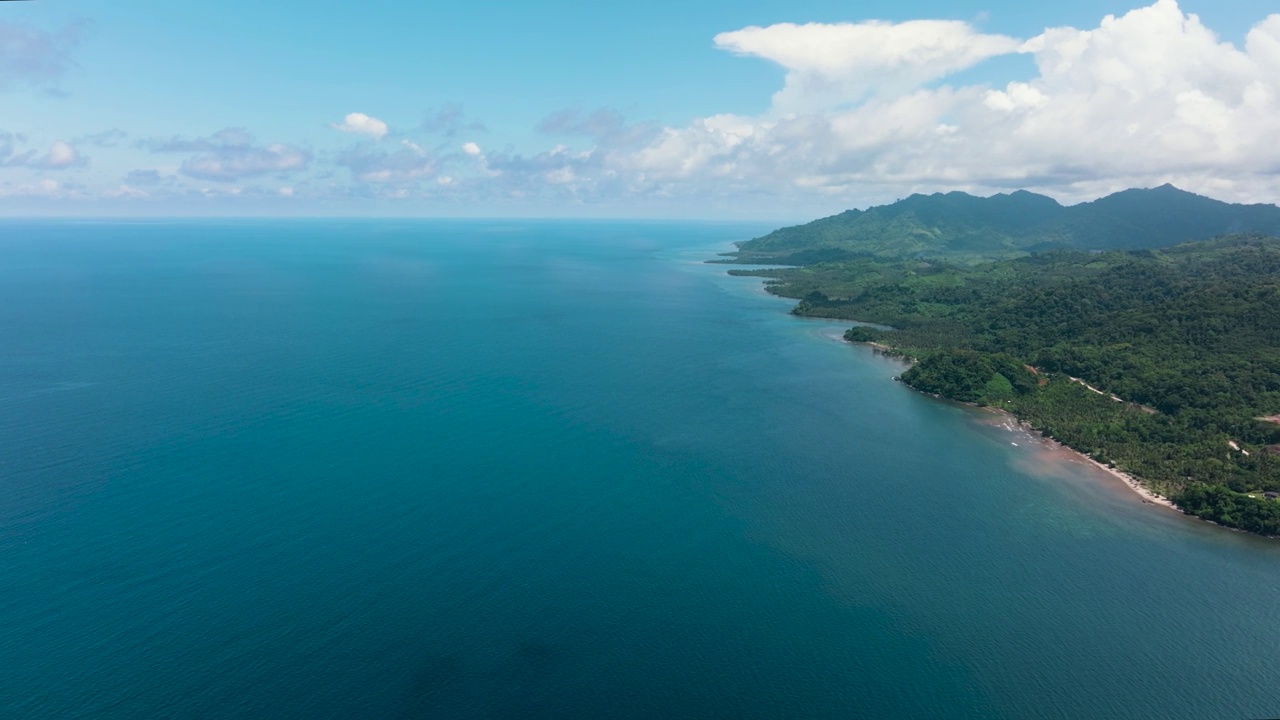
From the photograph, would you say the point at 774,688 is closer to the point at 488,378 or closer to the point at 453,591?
the point at 453,591

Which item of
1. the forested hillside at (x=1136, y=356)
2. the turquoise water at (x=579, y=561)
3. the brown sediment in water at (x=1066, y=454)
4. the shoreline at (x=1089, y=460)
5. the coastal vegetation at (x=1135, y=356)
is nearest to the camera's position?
the turquoise water at (x=579, y=561)

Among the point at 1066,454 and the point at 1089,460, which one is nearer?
the point at 1089,460

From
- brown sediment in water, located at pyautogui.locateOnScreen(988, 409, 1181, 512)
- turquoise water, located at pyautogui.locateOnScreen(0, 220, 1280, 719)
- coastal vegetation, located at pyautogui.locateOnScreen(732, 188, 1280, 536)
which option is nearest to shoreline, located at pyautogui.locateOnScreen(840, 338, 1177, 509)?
brown sediment in water, located at pyautogui.locateOnScreen(988, 409, 1181, 512)

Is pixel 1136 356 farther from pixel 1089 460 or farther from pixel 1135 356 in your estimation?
pixel 1089 460

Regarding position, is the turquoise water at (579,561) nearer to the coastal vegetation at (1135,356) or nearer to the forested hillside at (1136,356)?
the coastal vegetation at (1135,356)

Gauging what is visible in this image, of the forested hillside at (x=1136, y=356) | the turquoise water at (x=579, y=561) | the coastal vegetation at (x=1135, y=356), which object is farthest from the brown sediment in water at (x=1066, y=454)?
the turquoise water at (x=579, y=561)

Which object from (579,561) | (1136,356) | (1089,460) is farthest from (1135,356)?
(579,561)
